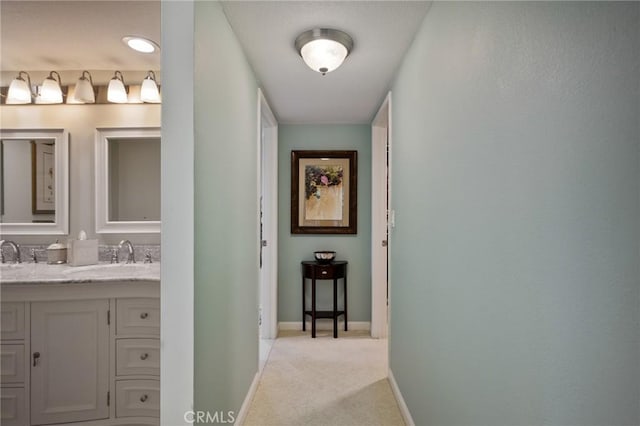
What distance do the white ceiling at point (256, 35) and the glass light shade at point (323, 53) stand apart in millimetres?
88

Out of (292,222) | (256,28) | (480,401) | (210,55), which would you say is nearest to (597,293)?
(480,401)

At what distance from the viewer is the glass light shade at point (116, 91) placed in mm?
2393

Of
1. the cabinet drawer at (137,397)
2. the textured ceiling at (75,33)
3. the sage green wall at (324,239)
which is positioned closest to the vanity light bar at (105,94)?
the textured ceiling at (75,33)

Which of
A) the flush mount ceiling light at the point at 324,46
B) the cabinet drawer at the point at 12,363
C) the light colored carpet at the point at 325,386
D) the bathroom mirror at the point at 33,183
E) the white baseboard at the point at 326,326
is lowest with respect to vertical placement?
the light colored carpet at the point at 325,386

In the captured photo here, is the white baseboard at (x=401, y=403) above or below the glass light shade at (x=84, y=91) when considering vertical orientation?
below

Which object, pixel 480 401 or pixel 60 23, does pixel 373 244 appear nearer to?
pixel 480 401

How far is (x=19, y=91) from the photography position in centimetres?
Result: 238

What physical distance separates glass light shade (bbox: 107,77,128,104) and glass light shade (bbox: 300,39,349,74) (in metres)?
1.36

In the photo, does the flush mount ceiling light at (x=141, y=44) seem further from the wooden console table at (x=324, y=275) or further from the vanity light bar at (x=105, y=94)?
the wooden console table at (x=324, y=275)

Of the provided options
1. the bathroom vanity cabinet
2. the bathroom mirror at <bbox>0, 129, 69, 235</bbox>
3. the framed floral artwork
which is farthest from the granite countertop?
the framed floral artwork

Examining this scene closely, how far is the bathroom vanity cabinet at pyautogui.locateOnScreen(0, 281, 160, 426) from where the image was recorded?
187 centimetres

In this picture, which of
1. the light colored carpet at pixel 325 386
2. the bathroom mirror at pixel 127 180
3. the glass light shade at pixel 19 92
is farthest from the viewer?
the bathroom mirror at pixel 127 180

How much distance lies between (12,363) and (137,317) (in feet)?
2.30

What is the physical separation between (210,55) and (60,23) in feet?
3.66
